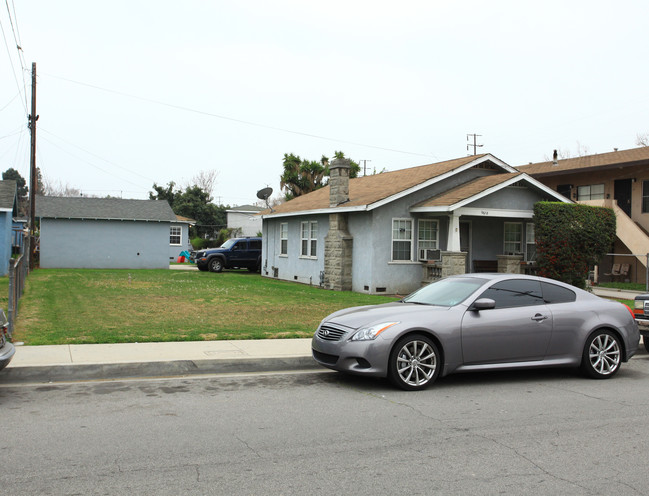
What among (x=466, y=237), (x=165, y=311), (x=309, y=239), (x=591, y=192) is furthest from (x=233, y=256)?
(x=165, y=311)

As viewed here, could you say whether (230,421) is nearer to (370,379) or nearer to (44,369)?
(370,379)

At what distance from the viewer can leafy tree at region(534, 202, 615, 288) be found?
19.8 metres

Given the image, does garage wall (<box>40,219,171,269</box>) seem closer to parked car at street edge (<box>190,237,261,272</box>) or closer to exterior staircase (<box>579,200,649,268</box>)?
parked car at street edge (<box>190,237,261,272</box>)

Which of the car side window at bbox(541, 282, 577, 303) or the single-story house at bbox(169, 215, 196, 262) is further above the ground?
the single-story house at bbox(169, 215, 196, 262)

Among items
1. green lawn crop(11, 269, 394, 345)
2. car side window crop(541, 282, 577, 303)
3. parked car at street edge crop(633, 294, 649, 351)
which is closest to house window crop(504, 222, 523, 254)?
green lawn crop(11, 269, 394, 345)

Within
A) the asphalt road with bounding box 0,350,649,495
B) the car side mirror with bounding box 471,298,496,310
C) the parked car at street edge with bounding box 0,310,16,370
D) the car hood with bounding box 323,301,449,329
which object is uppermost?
the car side mirror with bounding box 471,298,496,310

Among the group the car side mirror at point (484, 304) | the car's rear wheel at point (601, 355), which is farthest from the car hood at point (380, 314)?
the car's rear wheel at point (601, 355)

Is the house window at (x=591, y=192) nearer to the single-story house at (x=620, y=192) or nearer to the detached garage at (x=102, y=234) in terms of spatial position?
the single-story house at (x=620, y=192)

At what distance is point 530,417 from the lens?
21.5ft

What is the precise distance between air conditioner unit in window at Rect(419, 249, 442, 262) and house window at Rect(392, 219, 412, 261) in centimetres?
50

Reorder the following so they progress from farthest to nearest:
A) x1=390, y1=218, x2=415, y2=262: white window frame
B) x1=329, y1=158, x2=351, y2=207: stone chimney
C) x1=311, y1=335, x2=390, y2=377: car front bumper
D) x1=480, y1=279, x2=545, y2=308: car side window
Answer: x1=329, y1=158, x2=351, y2=207: stone chimney
x1=390, y1=218, x2=415, y2=262: white window frame
x1=480, y1=279, x2=545, y2=308: car side window
x1=311, y1=335, x2=390, y2=377: car front bumper

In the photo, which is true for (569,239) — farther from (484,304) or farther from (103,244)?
(103,244)

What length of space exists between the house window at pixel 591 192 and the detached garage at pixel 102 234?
71.3 feet

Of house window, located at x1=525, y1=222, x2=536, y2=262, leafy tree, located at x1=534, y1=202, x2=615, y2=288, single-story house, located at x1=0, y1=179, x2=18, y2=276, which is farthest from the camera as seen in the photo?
single-story house, located at x1=0, y1=179, x2=18, y2=276
